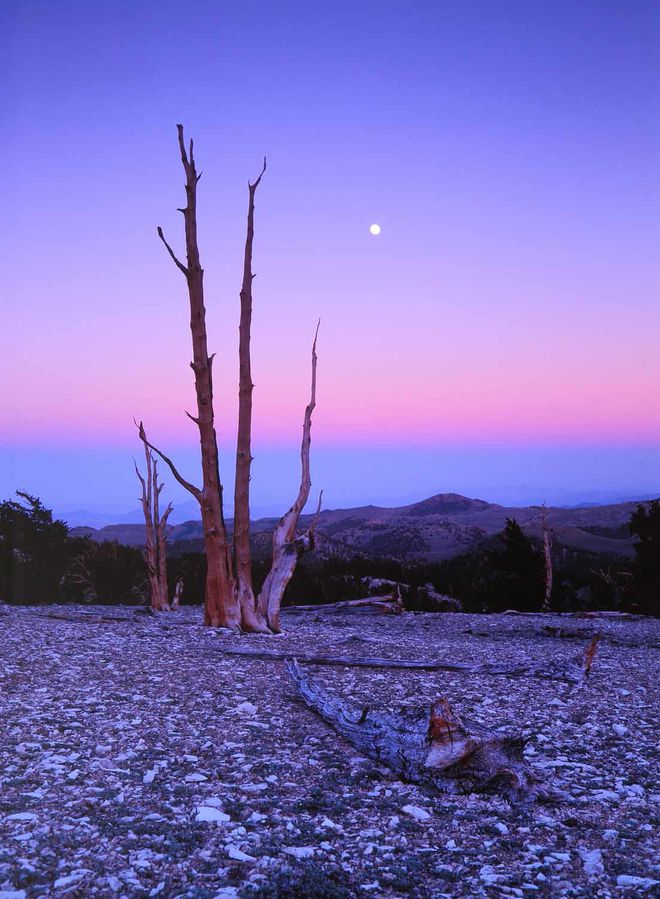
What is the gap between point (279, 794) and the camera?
18.3ft

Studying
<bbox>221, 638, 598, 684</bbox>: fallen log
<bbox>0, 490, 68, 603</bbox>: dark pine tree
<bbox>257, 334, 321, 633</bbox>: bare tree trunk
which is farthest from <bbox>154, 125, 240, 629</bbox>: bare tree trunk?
<bbox>0, 490, 68, 603</bbox>: dark pine tree

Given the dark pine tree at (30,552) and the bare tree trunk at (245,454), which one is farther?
the dark pine tree at (30,552)

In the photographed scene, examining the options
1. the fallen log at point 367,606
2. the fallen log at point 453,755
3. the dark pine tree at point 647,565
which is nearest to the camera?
the fallen log at point 453,755

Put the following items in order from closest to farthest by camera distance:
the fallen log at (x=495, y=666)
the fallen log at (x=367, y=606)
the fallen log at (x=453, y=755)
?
the fallen log at (x=453, y=755)
the fallen log at (x=495, y=666)
the fallen log at (x=367, y=606)

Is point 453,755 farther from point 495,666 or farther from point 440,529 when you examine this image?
point 440,529

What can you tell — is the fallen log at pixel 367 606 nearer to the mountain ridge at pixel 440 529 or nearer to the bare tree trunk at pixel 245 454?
the bare tree trunk at pixel 245 454

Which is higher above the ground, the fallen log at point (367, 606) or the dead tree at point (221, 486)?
the dead tree at point (221, 486)

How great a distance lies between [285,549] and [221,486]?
6.96ft

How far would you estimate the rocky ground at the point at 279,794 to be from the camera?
4328 mm

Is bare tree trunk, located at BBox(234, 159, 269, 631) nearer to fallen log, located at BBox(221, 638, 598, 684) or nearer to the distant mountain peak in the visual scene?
fallen log, located at BBox(221, 638, 598, 684)

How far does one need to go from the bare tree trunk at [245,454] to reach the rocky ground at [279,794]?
4.79 meters

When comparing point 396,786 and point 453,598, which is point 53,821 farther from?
point 453,598

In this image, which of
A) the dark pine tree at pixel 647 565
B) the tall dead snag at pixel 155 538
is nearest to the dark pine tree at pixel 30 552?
the tall dead snag at pixel 155 538

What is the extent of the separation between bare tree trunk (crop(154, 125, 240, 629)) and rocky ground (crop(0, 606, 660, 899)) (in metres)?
4.52
